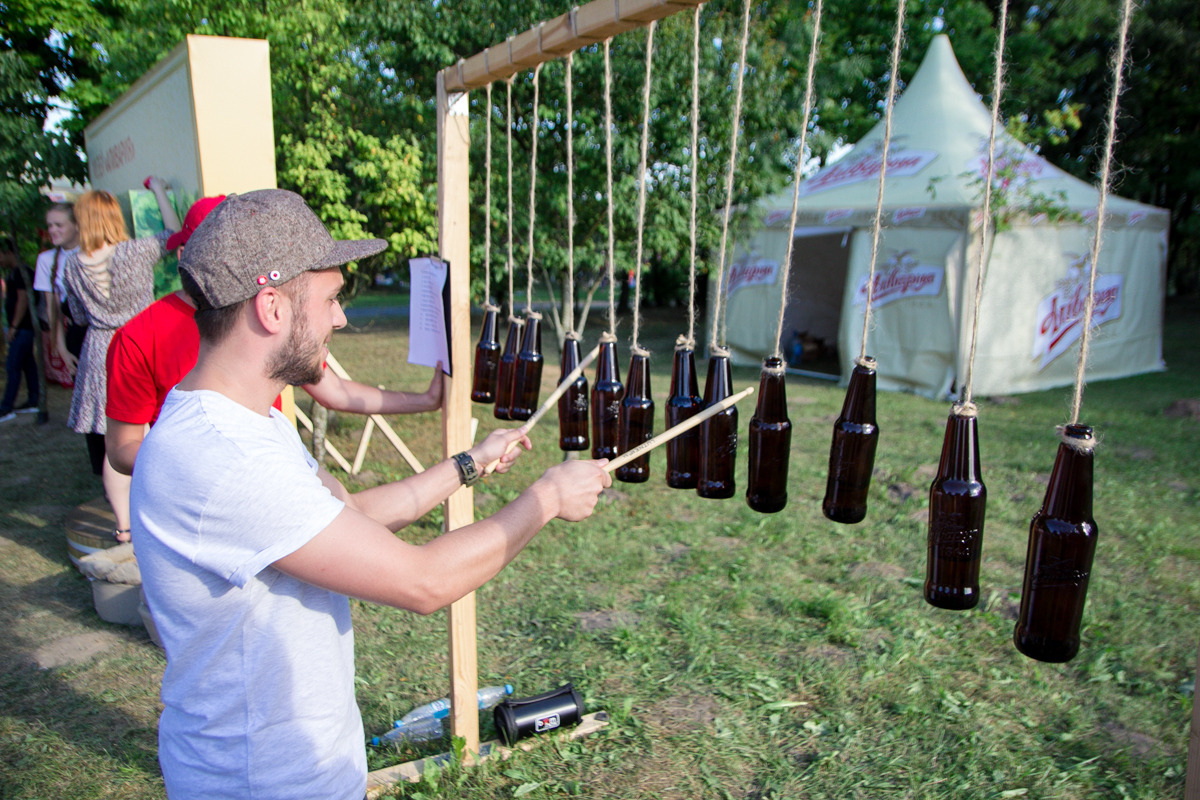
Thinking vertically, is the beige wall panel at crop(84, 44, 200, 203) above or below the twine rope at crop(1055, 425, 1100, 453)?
above

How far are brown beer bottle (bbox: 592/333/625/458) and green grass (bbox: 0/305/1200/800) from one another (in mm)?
1416

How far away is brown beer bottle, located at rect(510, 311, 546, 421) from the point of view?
8.06 feet

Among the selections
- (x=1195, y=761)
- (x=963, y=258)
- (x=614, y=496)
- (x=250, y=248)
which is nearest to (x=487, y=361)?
(x=250, y=248)

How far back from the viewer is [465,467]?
2047mm

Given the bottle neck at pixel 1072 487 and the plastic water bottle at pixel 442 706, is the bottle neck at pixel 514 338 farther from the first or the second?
the bottle neck at pixel 1072 487

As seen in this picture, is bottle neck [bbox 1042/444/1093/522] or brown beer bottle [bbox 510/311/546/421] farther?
brown beer bottle [bbox 510/311/546/421]

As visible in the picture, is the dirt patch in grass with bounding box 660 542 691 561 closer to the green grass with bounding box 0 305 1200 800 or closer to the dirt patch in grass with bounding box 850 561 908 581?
the green grass with bounding box 0 305 1200 800

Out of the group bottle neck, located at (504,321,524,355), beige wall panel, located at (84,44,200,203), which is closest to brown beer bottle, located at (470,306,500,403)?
bottle neck, located at (504,321,524,355)

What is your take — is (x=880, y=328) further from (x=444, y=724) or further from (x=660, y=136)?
(x=444, y=724)

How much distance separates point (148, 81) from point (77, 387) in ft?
6.11

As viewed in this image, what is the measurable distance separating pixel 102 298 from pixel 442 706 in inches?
119

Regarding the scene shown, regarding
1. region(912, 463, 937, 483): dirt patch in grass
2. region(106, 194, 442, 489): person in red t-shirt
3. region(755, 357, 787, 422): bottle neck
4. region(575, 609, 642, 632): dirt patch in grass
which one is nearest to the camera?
region(755, 357, 787, 422): bottle neck

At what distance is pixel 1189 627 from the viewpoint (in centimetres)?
381

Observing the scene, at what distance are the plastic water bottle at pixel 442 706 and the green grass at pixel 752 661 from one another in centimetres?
13
